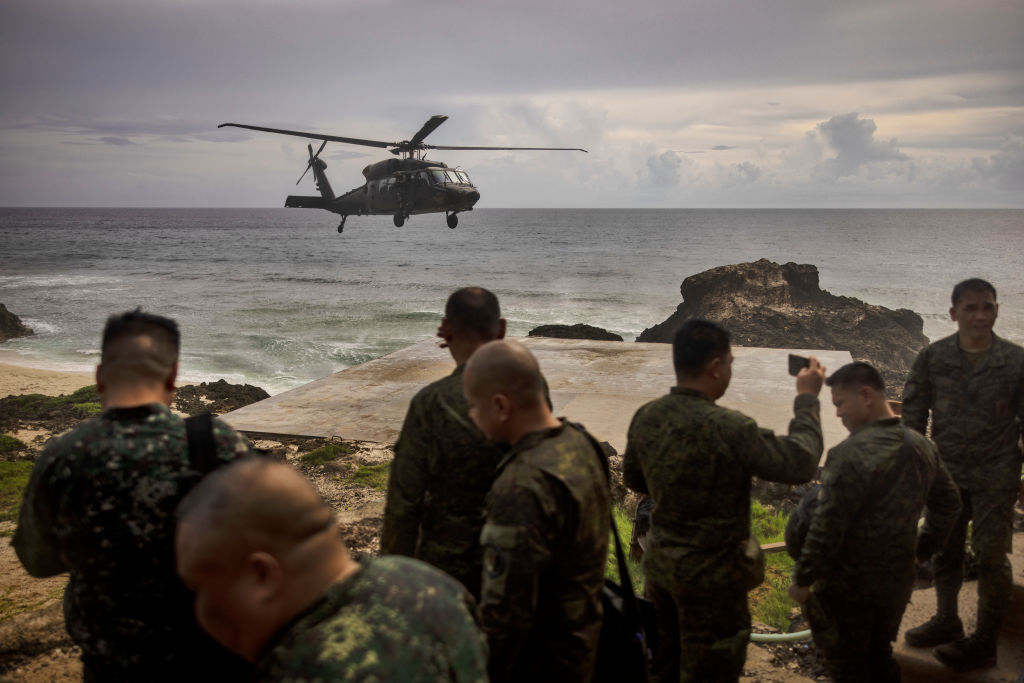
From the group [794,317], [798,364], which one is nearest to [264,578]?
[798,364]

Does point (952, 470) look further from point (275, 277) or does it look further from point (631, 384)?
point (275, 277)

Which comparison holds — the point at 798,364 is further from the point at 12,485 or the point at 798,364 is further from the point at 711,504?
the point at 12,485

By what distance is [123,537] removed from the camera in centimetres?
227

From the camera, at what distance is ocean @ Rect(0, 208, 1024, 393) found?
26.8 m

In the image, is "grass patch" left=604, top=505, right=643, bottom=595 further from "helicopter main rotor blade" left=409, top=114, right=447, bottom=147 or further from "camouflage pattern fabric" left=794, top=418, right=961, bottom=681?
"helicopter main rotor blade" left=409, top=114, right=447, bottom=147

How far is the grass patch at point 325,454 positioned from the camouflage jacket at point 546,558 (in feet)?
17.8

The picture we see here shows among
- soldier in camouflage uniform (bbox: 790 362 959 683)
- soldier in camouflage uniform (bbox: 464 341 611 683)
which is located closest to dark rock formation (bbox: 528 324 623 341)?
soldier in camouflage uniform (bbox: 790 362 959 683)

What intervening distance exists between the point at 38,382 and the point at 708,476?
16.5 meters

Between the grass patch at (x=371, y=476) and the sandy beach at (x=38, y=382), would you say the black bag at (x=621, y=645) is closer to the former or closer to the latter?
the grass patch at (x=371, y=476)

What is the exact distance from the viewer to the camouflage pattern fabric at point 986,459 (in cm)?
419

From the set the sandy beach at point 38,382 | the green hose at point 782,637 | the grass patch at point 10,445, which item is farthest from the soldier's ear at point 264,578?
the sandy beach at point 38,382

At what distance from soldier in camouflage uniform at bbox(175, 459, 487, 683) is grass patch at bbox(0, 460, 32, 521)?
19.1ft

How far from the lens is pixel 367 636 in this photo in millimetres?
1364

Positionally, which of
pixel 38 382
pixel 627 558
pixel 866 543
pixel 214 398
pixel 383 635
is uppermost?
pixel 383 635
